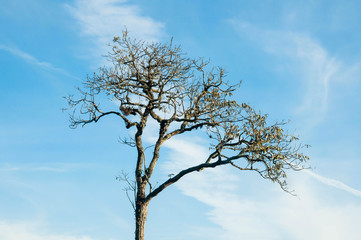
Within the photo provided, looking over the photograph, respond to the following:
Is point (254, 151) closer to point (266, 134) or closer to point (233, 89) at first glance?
point (266, 134)

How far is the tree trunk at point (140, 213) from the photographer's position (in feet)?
59.9

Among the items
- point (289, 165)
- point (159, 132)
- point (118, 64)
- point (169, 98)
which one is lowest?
point (289, 165)

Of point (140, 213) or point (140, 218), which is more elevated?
point (140, 213)

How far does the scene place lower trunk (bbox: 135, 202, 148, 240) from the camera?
18250mm

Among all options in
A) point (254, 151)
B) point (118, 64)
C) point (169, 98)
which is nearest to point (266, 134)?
point (254, 151)

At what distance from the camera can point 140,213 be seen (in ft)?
60.6

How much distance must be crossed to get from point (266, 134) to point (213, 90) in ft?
11.4

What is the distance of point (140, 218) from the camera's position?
18.4 metres

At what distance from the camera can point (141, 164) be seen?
1944cm

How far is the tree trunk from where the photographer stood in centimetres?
1827

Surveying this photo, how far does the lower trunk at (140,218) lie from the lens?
59.9 ft

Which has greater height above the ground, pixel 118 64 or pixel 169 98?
pixel 118 64

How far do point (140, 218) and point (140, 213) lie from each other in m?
0.21

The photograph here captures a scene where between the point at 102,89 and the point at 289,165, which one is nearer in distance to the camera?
the point at 289,165
